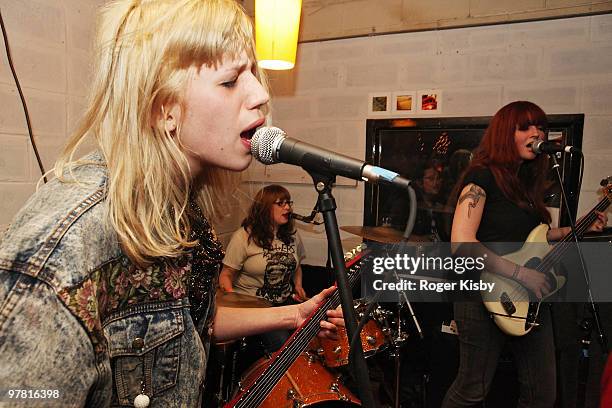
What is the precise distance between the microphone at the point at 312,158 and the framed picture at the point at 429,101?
2.29 metres

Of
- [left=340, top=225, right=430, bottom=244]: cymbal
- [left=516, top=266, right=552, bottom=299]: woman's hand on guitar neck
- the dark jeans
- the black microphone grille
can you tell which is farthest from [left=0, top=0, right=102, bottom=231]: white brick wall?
[left=516, top=266, right=552, bottom=299]: woman's hand on guitar neck

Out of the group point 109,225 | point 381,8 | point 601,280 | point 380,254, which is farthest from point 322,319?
point 381,8

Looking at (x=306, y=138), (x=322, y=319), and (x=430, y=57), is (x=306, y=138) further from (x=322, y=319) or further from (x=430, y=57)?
(x=322, y=319)

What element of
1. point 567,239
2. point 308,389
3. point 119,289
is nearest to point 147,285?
point 119,289

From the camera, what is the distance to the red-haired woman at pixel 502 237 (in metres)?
2.03

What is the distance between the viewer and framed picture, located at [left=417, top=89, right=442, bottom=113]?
9.06 ft

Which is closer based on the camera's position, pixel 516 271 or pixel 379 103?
pixel 516 271

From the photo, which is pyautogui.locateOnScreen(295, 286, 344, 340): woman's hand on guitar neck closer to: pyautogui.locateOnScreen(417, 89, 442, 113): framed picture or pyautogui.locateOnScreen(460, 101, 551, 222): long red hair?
pyautogui.locateOnScreen(460, 101, 551, 222): long red hair

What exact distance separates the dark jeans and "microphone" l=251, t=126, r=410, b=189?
1.78 meters

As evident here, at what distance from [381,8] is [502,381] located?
8.04 ft

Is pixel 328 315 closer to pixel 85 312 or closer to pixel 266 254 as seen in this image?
pixel 85 312

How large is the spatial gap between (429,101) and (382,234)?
96 centimetres

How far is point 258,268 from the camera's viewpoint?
274 cm

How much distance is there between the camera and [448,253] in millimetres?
2602
